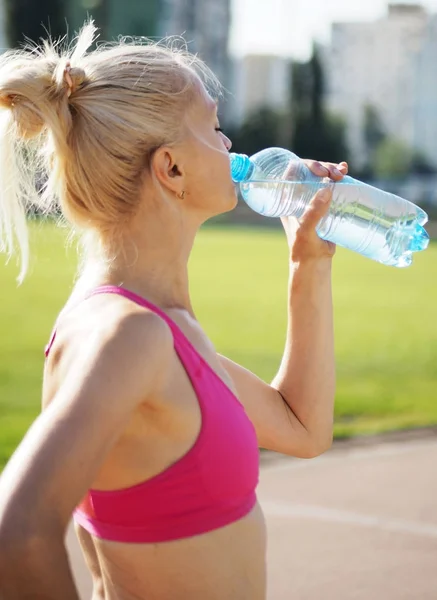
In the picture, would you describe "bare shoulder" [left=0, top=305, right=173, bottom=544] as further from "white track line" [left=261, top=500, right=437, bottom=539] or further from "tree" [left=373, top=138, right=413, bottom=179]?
"tree" [left=373, top=138, right=413, bottom=179]

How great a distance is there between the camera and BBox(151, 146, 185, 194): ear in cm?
219

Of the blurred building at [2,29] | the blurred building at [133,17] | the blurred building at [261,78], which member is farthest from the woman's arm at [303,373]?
the blurred building at [261,78]

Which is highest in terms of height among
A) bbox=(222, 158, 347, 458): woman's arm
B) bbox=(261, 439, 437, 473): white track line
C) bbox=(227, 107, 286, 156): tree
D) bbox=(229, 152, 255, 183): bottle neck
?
bbox=(229, 152, 255, 183): bottle neck

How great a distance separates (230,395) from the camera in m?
2.04

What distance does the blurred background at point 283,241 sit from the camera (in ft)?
30.5

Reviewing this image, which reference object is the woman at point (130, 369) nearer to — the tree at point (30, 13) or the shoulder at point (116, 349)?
the shoulder at point (116, 349)

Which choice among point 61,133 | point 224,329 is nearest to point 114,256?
point 61,133

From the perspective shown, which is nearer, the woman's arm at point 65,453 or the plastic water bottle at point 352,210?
the woman's arm at point 65,453

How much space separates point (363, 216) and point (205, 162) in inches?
45.8

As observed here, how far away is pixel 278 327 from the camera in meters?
13.6

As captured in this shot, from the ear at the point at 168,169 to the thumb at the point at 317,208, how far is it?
36cm

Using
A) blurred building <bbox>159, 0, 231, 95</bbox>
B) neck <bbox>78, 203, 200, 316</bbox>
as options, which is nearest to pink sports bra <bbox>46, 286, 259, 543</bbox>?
neck <bbox>78, 203, 200, 316</bbox>

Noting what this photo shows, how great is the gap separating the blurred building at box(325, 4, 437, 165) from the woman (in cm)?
8452

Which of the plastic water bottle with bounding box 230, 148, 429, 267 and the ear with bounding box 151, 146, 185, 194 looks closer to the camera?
the ear with bounding box 151, 146, 185, 194
